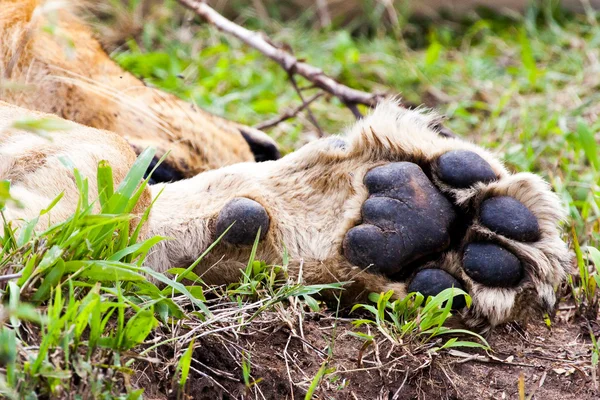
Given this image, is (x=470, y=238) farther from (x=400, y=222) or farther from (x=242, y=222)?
(x=242, y=222)

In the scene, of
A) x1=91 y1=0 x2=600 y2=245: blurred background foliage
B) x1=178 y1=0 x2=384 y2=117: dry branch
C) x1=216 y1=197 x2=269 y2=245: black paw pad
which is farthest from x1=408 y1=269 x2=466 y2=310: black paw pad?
x1=178 y1=0 x2=384 y2=117: dry branch

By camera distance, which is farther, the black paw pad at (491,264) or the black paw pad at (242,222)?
the black paw pad at (242,222)

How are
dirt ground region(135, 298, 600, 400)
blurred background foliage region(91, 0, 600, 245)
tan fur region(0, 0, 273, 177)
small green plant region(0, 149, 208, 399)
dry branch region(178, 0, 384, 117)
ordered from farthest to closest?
1. blurred background foliage region(91, 0, 600, 245)
2. dry branch region(178, 0, 384, 117)
3. tan fur region(0, 0, 273, 177)
4. dirt ground region(135, 298, 600, 400)
5. small green plant region(0, 149, 208, 399)

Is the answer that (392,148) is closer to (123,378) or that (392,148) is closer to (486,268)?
(486,268)

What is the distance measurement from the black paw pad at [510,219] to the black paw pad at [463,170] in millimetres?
58

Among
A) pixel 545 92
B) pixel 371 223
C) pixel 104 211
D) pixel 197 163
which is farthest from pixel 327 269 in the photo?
pixel 545 92

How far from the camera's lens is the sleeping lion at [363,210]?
5.47 feet

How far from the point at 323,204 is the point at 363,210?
20 centimetres

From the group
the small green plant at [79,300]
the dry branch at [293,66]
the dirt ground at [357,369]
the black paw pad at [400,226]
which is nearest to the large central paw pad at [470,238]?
the black paw pad at [400,226]

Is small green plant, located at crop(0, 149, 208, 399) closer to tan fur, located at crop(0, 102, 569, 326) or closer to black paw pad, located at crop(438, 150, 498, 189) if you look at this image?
tan fur, located at crop(0, 102, 569, 326)

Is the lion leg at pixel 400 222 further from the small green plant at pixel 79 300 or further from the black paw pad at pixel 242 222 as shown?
the small green plant at pixel 79 300

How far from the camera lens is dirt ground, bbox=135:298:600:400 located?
151 centimetres

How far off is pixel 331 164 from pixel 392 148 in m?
0.18

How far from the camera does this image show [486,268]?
1.65 metres
